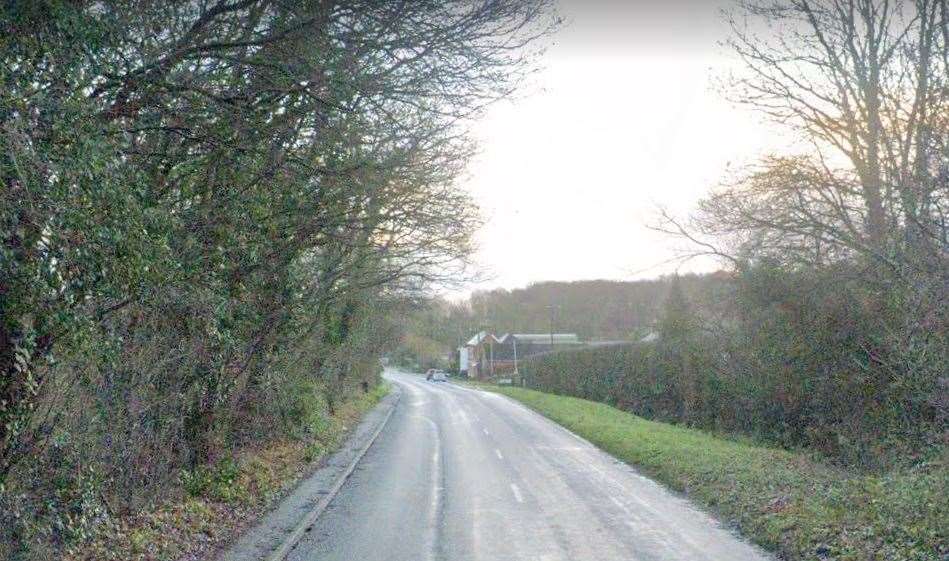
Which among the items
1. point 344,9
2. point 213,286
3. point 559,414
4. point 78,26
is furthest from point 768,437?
point 78,26

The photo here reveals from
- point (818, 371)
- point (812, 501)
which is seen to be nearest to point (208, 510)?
point (812, 501)

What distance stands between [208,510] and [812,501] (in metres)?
8.57

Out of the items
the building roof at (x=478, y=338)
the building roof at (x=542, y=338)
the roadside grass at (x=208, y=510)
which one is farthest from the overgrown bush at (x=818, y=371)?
the building roof at (x=478, y=338)

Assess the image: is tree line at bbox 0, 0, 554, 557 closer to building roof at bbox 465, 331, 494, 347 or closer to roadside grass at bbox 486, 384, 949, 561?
roadside grass at bbox 486, 384, 949, 561

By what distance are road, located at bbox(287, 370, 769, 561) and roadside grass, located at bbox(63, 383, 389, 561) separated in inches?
46.0

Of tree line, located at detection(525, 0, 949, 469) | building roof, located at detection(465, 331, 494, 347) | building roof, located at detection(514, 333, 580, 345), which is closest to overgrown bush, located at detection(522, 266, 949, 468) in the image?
tree line, located at detection(525, 0, 949, 469)

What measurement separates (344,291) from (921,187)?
15.0 meters

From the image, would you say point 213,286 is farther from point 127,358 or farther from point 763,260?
point 763,260

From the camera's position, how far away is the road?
10.4 meters

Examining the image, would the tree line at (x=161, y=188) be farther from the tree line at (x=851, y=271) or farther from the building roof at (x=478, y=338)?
the building roof at (x=478, y=338)

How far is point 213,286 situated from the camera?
37.2 ft

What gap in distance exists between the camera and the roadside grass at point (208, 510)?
31.0 ft

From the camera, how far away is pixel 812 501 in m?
12.3

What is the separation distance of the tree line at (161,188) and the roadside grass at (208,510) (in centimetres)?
37
